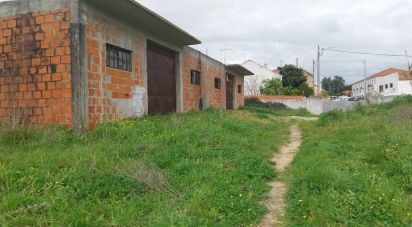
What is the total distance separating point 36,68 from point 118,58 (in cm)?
209

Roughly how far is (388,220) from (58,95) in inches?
247

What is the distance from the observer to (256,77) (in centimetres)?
4231

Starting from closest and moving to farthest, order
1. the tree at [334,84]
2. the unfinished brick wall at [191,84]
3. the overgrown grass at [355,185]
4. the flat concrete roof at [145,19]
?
the overgrown grass at [355,185], the flat concrete roof at [145,19], the unfinished brick wall at [191,84], the tree at [334,84]

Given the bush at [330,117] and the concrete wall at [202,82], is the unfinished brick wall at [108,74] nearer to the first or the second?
the concrete wall at [202,82]

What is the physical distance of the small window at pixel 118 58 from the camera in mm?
8445

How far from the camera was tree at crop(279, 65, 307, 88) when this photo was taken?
40.3m

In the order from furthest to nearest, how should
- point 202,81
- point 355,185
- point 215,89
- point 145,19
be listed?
point 215,89, point 202,81, point 145,19, point 355,185

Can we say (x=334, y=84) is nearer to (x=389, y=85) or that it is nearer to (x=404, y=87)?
(x=389, y=85)

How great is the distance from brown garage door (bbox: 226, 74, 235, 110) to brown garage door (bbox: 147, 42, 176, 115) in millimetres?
8737

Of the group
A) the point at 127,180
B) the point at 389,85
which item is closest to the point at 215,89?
the point at 127,180

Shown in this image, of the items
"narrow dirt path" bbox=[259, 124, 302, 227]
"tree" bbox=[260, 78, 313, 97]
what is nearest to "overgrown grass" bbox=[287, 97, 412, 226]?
"narrow dirt path" bbox=[259, 124, 302, 227]

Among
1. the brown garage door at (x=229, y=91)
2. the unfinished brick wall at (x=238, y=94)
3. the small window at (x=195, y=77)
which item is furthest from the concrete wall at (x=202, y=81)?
the unfinished brick wall at (x=238, y=94)

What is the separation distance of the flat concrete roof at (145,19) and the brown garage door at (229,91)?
29.8ft

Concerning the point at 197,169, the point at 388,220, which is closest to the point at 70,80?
the point at 197,169
